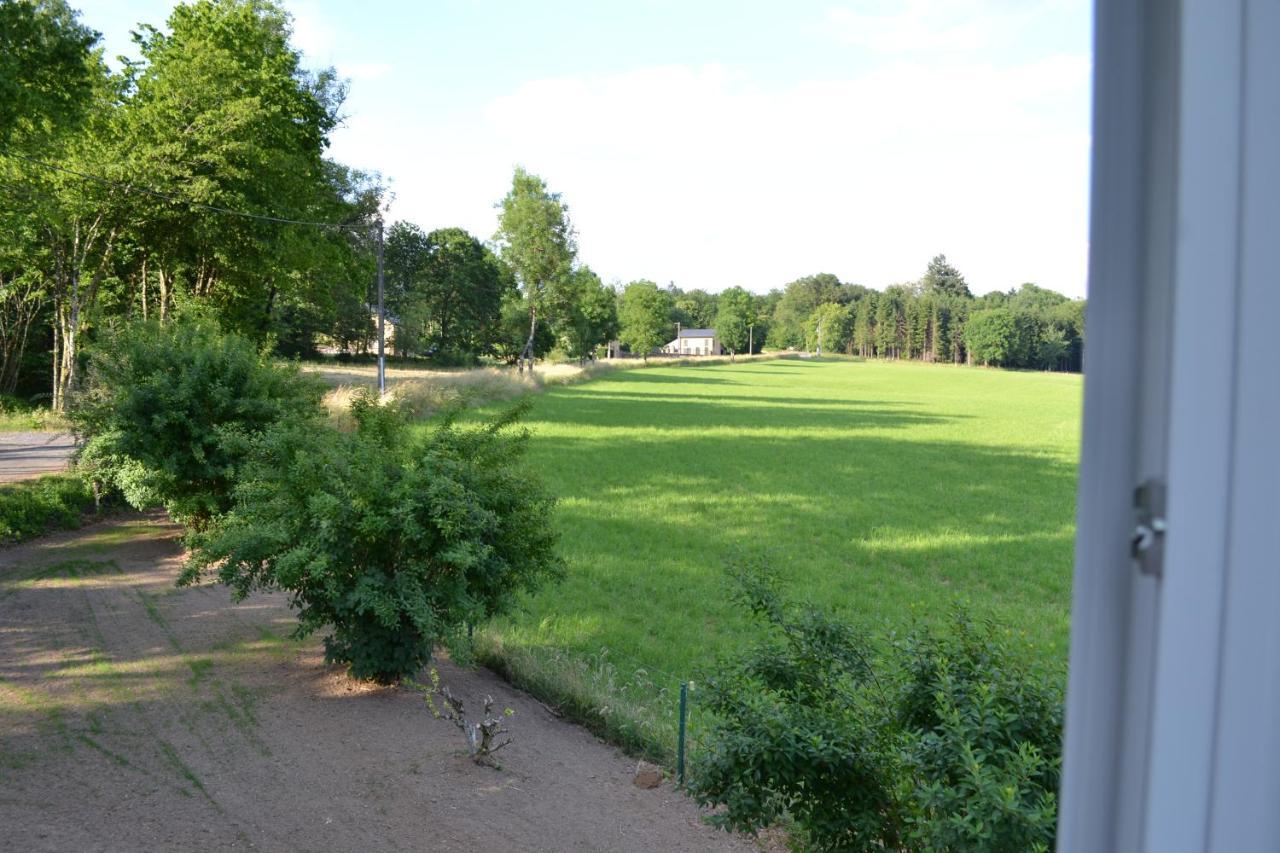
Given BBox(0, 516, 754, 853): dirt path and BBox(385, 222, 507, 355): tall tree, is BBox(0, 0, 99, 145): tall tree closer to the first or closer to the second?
BBox(0, 516, 754, 853): dirt path

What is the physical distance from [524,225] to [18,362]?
123ft

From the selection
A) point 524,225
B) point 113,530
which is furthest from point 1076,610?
point 524,225

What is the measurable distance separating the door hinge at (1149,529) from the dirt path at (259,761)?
5.11 m

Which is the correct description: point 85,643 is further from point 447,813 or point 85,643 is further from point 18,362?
point 18,362

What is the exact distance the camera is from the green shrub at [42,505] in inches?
506

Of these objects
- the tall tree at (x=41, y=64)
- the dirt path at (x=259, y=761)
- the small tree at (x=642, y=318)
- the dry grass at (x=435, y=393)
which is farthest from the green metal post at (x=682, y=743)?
the small tree at (x=642, y=318)

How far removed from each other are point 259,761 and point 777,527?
40.5 ft

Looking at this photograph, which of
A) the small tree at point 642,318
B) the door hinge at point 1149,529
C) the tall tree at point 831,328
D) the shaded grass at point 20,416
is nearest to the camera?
the door hinge at point 1149,529

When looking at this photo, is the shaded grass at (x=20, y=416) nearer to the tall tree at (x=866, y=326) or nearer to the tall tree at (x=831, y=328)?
the tall tree at (x=866, y=326)

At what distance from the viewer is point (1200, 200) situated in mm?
843

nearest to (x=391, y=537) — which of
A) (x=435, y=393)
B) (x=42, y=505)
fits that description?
(x=42, y=505)

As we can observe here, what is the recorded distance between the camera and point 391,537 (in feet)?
24.0

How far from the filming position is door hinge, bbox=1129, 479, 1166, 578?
0.85 m

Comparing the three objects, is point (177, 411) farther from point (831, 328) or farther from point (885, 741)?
point (831, 328)
